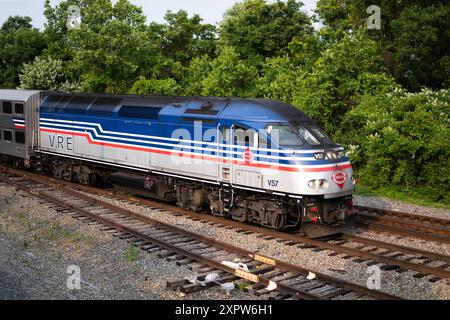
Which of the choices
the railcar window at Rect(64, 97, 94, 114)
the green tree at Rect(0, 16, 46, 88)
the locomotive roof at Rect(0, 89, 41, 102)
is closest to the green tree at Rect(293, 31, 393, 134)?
the railcar window at Rect(64, 97, 94, 114)

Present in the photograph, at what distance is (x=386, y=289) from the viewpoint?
10.1 m

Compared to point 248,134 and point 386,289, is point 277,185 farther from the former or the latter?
point 386,289

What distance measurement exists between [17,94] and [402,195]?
17564 millimetres

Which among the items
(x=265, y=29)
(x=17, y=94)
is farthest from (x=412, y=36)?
(x=17, y=94)

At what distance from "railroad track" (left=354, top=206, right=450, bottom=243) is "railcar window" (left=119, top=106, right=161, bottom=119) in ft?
→ 23.9

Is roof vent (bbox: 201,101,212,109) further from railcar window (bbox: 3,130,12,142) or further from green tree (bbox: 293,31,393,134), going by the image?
railcar window (bbox: 3,130,12,142)

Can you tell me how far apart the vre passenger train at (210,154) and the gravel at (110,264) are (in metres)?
1.08

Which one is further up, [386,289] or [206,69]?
[206,69]

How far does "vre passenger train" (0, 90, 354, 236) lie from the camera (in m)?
13.0

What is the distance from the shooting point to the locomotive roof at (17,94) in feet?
72.5

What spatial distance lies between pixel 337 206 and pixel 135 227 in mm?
5913

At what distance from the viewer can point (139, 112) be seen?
17.3 m

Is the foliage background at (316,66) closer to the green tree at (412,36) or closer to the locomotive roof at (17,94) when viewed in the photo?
the green tree at (412,36)
